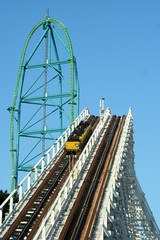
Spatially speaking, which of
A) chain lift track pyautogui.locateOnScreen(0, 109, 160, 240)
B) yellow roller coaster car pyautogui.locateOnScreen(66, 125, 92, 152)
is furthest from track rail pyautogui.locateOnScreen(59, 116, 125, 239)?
yellow roller coaster car pyautogui.locateOnScreen(66, 125, 92, 152)

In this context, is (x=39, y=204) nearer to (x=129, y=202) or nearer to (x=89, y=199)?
(x=89, y=199)

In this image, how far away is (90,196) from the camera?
2706cm

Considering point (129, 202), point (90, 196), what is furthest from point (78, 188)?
point (129, 202)

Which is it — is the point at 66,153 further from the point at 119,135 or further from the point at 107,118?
the point at 107,118

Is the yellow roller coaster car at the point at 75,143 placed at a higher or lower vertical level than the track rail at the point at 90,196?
higher

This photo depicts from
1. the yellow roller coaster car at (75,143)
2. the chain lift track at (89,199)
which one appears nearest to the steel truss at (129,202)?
the chain lift track at (89,199)

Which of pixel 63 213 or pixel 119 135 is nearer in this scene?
pixel 63 213

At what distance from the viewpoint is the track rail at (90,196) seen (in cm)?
2291

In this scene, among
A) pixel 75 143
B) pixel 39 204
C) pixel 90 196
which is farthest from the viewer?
pixel 75 143

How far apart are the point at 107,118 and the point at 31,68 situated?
1088 cm

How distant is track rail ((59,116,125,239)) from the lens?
22.9 metres

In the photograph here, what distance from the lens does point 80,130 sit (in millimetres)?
39344

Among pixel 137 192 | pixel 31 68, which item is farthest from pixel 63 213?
pixel 31 68

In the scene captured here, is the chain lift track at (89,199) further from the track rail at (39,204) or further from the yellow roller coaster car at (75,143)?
the yellow roller coaster car at (75,143)
